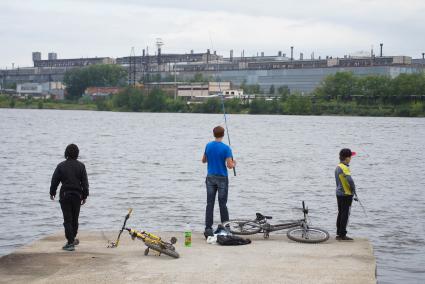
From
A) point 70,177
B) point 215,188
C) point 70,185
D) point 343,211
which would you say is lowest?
point 343,211

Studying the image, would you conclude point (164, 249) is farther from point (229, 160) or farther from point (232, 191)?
point (232, 191)

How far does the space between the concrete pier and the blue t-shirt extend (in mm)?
1421

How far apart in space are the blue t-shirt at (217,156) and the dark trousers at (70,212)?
9.16ft

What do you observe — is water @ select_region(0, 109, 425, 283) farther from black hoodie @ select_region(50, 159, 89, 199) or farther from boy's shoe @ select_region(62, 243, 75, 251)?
black hoodie @ select_region(50, 159, 89, 199)

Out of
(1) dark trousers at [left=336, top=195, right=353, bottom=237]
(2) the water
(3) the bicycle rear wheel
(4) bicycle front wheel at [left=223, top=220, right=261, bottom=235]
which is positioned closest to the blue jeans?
(4) bicycle front wheel at [left=223, top=220, right=261, bottom=235]

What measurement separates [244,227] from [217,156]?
187 cm

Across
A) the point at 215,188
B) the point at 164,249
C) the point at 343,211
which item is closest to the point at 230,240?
the point at 215,188

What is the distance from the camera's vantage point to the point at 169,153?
68250 mm

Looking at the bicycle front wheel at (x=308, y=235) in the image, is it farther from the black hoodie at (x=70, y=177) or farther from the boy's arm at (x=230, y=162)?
the black hoodie at (x=70, y=177)

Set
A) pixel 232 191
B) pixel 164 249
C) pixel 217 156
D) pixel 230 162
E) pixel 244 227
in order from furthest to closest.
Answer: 1. pixel 232 191
2. pixel 244 227
3. pixel 217 156
4. pixel 230 162
5. pixel 164 249

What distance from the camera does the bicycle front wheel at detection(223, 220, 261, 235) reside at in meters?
17.5

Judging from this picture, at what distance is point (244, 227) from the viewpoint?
1769 cm

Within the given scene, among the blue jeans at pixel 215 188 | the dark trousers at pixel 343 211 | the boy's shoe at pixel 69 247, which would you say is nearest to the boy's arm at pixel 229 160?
the blue jeans at pixel 215 188

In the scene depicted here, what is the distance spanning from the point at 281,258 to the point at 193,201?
17506 mm
